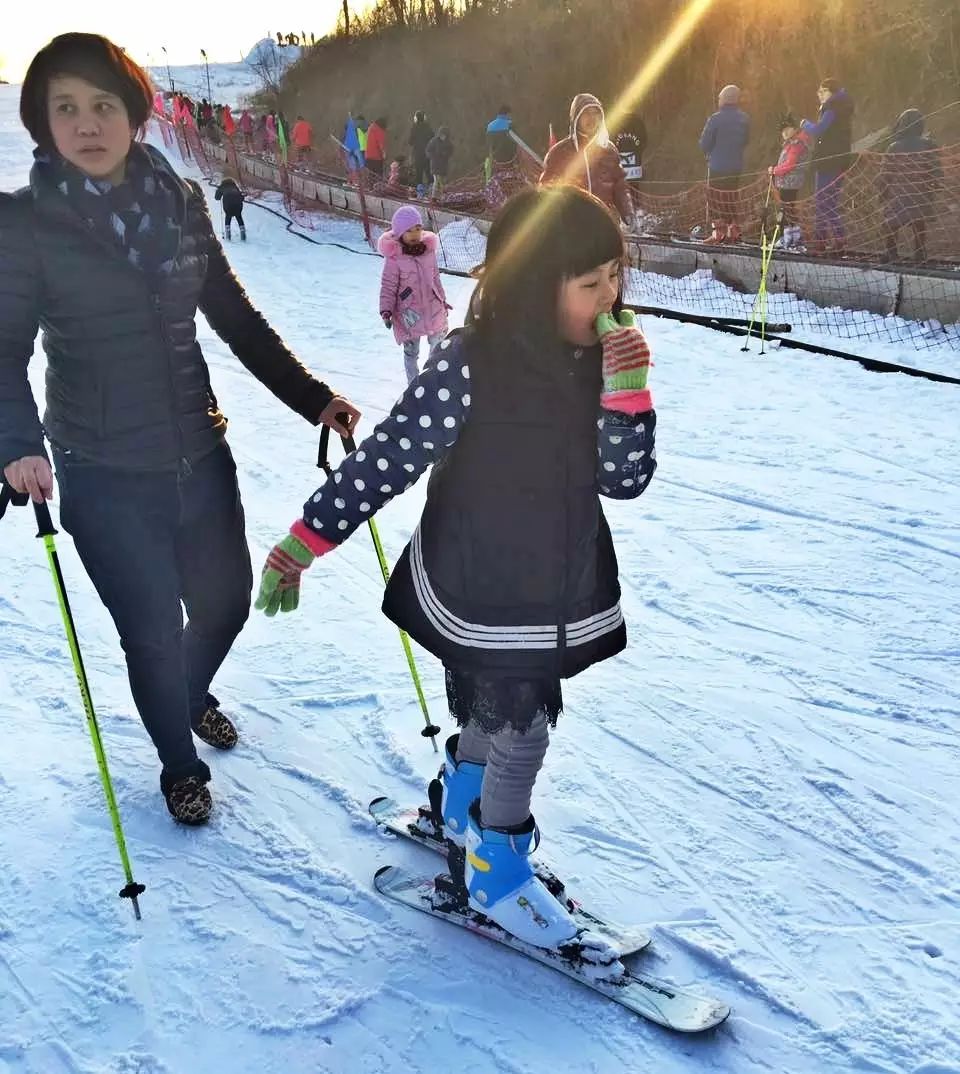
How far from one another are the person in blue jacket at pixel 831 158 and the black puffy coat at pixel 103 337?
9237 millimetres

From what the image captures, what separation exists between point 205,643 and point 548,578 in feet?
4.57

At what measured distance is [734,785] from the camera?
9.55 ft

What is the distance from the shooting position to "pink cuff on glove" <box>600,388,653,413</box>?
1790 mm

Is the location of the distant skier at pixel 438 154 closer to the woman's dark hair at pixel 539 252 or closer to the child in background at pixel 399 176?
the child in background at pixel 399 176

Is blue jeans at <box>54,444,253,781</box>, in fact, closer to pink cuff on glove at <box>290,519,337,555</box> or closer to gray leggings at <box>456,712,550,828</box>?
pink cuff on glove at <box>290,519,337,555</box>

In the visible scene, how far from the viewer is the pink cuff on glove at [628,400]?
5.87ft

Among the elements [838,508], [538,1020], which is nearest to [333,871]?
[538,1020]

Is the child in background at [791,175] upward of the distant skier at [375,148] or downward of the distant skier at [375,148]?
Answer: downward

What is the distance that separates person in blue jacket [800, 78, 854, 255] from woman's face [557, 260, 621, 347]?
30.8 ft

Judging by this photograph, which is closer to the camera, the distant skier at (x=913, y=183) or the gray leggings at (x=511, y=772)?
the gray leggings at (x=511, y=772)

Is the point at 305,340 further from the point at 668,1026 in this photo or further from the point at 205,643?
the point at 668,1026

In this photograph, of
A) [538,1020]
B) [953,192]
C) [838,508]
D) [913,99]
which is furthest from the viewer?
[913,99]

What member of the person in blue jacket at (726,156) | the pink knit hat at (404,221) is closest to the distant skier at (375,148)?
the person in blue jacket at (726,156)

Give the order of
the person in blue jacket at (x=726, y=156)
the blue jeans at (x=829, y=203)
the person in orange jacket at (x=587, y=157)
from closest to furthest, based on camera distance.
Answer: the person in orange jacket at (x=587, y=157) → the blue jeans at (x=829, y=203) → the person in blue jacket at (x=726, y=156)
